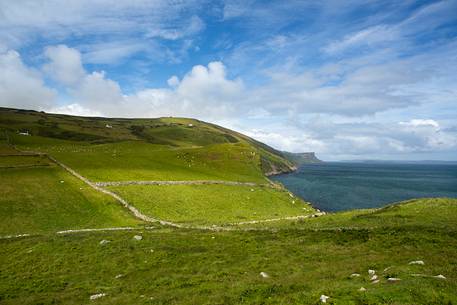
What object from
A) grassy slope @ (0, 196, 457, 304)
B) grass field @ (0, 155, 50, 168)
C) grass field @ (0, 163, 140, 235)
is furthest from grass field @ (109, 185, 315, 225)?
grass field @ (0, 155, 50, 168)

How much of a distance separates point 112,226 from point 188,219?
462 inches

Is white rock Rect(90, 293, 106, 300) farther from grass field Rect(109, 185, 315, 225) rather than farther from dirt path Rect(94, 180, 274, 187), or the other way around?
dirt path Rect(94, 180, 274, 187)

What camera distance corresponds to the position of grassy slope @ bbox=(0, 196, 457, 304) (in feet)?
60.0

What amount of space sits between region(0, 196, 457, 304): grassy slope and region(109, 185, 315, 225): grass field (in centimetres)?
1516

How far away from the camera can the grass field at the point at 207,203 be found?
178 ft

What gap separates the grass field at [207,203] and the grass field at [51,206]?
16.3 ft

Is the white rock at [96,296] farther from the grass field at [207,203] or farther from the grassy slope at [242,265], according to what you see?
the grass field at [207,203]

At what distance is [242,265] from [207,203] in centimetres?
3637

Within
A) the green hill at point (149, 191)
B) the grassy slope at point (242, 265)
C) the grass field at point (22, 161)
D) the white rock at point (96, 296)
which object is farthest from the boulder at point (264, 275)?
the grass field at point (22, 161)

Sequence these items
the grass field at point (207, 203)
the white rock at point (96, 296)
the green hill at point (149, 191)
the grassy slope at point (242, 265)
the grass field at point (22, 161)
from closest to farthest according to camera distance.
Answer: the grassy slope at point (242, 265)
the white rock at point (96, 296)
the green hill at point (149, 191)
the grass field at point (207, 203)
the grass field at point (22, 161)

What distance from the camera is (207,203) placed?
206ft

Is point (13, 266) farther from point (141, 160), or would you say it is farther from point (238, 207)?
point (141, 160)

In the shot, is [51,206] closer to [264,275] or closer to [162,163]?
[264,275]

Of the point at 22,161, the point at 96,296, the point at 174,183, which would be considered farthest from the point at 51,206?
the point at 96,296
